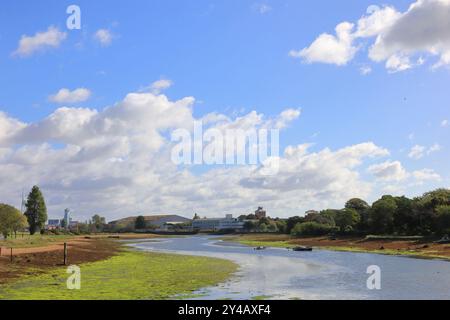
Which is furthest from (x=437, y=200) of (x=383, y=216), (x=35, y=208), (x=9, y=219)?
(x=35, y=208)

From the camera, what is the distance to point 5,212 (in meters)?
115

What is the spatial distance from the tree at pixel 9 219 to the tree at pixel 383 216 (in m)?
94.4

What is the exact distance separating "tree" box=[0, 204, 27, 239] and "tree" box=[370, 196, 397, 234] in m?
94.4

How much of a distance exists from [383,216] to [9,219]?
97526mm

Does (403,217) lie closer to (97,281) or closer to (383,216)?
(383,216)

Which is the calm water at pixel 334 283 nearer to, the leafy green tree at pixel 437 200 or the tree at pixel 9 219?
the leafy green tree at pixel 437 200

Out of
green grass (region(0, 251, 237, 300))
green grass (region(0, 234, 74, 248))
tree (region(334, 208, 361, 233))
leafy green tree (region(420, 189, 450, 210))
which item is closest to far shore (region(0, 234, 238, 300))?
green grass (region(0, 251, 237, 300))

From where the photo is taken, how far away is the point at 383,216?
143875 millimetres

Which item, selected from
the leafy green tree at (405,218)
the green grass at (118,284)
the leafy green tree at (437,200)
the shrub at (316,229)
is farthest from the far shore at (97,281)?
the shrub at (316,229)

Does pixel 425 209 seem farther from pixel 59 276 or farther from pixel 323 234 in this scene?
pixel 59 276

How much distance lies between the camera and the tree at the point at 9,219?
112m

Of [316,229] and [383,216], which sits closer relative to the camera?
[383,216]

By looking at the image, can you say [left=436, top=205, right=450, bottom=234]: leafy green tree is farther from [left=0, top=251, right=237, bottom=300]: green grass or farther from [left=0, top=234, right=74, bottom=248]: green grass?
[left=0, top=234, right=74, bottom=248]: green grass
